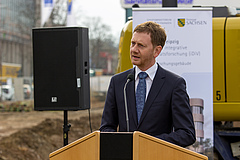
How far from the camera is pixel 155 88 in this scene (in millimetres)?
3432

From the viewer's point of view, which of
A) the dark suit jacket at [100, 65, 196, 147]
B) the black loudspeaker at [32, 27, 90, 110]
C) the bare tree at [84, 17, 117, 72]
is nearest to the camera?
the dark suit jacket at [100, 65, 196, 147]

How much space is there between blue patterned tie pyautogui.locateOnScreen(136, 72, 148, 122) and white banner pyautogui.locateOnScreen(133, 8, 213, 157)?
8.70ft

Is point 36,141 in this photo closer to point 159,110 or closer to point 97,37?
point 159,110

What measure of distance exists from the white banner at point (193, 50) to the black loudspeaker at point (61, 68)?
34.8 inches

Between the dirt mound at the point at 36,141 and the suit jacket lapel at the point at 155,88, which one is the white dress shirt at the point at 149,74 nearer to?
the suit jacket lapel at the point at 155,88

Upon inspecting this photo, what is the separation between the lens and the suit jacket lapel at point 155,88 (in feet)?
11.1

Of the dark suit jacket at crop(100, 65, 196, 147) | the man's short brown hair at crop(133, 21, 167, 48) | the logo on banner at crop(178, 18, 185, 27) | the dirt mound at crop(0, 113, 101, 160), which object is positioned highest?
the logo on banner at crop(178, 18, 185, 27)

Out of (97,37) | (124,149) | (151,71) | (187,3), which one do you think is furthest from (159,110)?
(97,37)

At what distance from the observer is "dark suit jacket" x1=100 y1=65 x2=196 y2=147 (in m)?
3.30

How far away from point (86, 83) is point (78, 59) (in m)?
0.30

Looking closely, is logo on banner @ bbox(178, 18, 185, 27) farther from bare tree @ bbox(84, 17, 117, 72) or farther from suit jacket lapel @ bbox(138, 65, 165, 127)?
bare tree @ bbox(84, 17, 117, 72)

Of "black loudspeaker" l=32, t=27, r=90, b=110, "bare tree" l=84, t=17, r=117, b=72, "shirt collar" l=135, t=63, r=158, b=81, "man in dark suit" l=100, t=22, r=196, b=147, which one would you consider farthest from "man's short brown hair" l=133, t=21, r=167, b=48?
"bare tree" l=84, t=17, r=117, b=72

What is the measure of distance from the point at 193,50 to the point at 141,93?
2853 mm

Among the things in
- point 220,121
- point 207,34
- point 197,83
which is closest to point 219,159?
point 220,121
